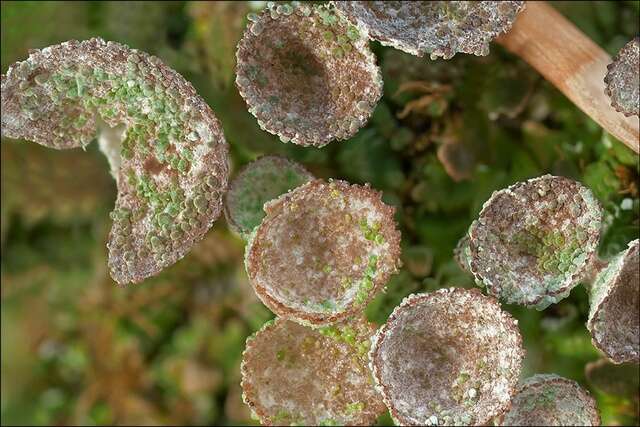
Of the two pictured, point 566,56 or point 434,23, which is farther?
point 566,56

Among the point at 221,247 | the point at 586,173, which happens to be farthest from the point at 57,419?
the point at 586,173

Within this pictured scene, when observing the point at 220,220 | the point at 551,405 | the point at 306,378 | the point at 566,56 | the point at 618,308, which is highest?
the point at 566,56

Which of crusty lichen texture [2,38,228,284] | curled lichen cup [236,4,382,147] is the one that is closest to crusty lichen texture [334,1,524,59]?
curled lichen cup [236,4,382,147]

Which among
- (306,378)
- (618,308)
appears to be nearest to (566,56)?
(618,308)

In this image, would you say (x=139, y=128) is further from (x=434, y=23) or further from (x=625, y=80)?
(x=625, y=80)

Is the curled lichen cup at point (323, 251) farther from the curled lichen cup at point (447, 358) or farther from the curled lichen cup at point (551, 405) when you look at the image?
the curled lichen cup at point (551, 405)

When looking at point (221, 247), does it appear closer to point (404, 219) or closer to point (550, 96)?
point (404, 219)

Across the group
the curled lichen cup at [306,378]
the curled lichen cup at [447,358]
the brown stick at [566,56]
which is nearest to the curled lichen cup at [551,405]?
the curled lichen cup at [447,358]

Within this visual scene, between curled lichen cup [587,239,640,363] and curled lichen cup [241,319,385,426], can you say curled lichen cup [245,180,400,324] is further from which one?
curled lichen cup [587,239,640,363]
